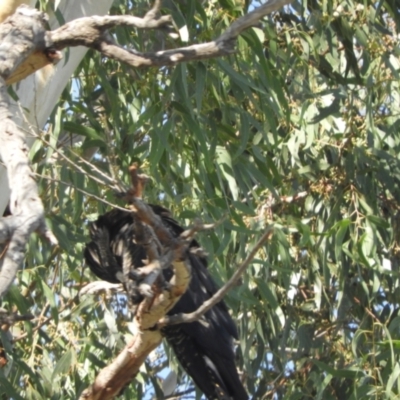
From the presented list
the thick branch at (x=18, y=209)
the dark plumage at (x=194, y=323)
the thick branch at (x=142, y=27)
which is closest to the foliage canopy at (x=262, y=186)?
Result: the dark plumage at (x=194, y=323)

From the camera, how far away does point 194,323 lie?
221cm

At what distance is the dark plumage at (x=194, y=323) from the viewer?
2.14m

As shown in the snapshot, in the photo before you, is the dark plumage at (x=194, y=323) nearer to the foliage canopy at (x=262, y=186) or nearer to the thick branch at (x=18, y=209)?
the foliage canopy at (x=262, y=186)

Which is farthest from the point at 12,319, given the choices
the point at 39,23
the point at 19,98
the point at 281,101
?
the point at 281,101

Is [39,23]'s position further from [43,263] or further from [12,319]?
[43,263]

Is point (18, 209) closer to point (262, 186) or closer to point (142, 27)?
point (142, 27)

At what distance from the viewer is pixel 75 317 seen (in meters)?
2.62

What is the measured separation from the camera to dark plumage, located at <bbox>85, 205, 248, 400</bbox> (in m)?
2.14

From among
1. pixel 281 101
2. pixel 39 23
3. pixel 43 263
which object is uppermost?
pixel 39 23

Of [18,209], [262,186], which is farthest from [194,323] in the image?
[18,209]

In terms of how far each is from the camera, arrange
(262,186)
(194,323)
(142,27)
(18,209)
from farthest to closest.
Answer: (262,186), (194,323), (142,27), (18,209)

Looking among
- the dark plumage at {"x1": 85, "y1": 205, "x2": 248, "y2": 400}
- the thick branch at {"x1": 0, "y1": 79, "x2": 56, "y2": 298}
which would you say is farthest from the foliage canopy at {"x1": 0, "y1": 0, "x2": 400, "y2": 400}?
the thick branch at {"x1": 0, "y1": 79, "x2": 56, "y2": 298}

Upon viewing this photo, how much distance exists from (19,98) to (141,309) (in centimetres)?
61

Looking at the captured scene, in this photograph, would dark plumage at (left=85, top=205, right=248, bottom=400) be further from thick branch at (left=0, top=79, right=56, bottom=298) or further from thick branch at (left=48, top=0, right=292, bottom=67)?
thick branch at (left=0, top=79, right=56, bottom=298)
